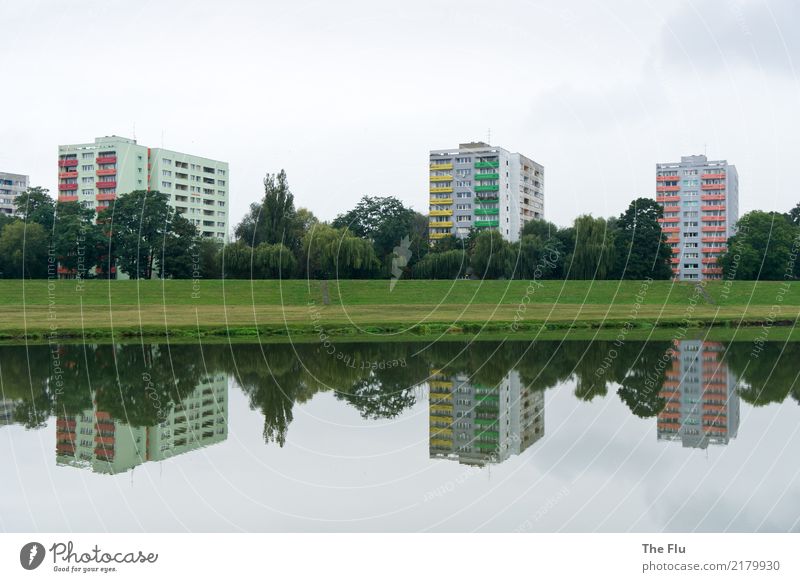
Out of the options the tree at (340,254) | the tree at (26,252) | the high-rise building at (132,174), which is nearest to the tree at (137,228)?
the tree at (26,252)

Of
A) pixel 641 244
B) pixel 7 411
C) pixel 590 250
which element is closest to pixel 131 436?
pixel 7 411

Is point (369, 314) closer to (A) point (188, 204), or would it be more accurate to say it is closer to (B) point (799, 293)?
(B) point (799, 293)

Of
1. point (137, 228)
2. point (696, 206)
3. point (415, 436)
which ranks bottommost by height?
point (415, 436)

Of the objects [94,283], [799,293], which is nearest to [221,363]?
[94,283]

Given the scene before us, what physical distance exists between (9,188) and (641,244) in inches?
3321

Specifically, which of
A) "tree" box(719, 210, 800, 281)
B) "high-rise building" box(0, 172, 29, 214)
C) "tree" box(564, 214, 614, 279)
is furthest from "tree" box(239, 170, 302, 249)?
"high-rise building" box(0, 172, 29, 214)

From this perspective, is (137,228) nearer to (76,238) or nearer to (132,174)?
(76,238)

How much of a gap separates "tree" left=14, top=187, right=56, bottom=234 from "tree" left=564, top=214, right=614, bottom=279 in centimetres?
3161

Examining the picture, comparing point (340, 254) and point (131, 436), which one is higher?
point (340, 254)

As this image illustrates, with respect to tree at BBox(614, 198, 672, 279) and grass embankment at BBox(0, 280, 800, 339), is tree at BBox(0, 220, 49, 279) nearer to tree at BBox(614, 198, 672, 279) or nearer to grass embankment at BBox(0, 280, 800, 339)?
grass embankment at BBox(0, 280, 800, 339)

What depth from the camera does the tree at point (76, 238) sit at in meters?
46.5

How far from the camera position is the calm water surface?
6855 mm

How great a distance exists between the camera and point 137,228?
48.8 m

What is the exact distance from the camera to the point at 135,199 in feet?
163
